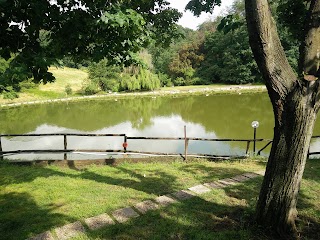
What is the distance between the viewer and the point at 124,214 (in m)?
4.17

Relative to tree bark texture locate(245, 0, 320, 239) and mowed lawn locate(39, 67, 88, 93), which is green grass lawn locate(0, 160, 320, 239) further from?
mowed lawn locate(39, 67, 88, 93)

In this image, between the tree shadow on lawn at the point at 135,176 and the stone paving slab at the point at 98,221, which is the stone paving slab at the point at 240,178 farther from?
the stone paving slab at the point at 98,221

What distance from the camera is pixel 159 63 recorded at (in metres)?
51.9

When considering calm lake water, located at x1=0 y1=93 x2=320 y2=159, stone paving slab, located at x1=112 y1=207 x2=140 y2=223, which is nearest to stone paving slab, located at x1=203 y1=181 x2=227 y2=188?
stone paving slab, located at x1=112 y1=207 x2=140 y2=223

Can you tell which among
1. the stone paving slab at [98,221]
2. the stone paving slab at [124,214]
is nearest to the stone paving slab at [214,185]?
the stone paving slab at [124,214]

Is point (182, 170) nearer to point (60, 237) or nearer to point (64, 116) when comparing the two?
point (60, 237)

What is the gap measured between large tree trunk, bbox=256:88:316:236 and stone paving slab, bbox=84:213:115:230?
2.13 meters

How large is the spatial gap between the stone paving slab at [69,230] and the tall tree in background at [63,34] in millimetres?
2079

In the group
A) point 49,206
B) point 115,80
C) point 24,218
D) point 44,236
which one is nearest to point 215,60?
point 115,80

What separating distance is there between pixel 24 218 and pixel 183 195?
8.65 feet

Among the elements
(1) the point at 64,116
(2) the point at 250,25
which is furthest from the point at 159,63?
(2) the point at 250,25

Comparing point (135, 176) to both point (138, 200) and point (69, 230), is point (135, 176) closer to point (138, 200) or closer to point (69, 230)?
point (138, 200)

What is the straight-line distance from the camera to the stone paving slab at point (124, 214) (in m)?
4.04

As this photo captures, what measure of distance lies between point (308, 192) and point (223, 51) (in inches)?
1696
